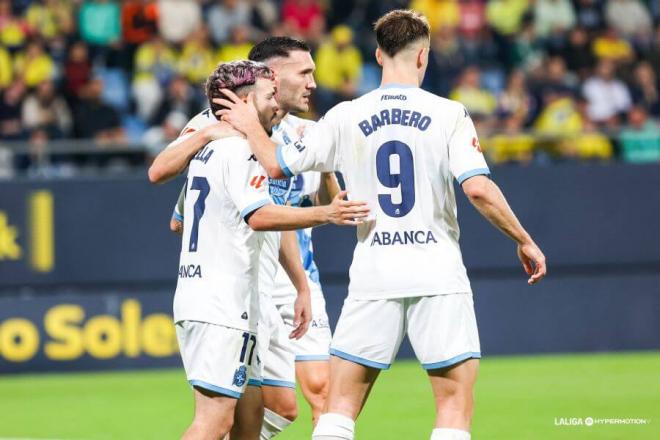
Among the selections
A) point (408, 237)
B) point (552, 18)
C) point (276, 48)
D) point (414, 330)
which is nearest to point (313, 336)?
point (276, 48)

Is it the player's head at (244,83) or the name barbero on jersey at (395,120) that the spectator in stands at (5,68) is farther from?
the name barbero on jersey at (395,120)

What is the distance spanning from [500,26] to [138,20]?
5.02m

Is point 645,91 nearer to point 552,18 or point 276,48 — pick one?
point 552,18

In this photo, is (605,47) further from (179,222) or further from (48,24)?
(179,222)

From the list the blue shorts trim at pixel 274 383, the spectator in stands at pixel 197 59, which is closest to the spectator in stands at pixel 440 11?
the spectator in stands at pixel 197 59

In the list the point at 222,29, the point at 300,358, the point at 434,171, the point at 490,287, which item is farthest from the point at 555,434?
the point at 222,29

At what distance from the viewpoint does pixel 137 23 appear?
16.5m

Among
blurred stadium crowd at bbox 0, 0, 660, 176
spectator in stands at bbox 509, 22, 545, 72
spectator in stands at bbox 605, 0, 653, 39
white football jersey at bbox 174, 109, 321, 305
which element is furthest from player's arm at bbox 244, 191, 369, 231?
spectator in stands at bbox 605, 0, 653, 39

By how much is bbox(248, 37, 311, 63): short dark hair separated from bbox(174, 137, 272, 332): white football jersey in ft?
4.69

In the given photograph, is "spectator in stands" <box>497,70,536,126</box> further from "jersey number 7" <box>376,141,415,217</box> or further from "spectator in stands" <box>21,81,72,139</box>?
"jersey number 7" <box>376,141,415,217</box>

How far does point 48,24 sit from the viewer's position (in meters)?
16.3

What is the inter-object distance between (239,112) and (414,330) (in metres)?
1.32

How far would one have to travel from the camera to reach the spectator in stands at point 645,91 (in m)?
16.7

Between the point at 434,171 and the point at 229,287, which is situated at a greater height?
the point at 434,171
